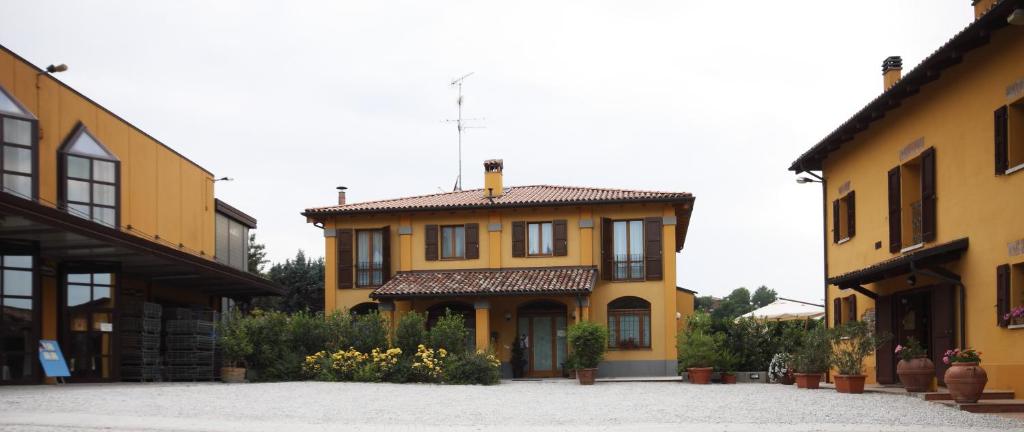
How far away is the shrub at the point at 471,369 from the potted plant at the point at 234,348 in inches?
187

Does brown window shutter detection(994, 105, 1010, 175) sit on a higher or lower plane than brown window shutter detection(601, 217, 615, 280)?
higher

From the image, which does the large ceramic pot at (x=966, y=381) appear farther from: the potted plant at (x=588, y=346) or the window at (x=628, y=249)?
the window at (x=628, y=249)

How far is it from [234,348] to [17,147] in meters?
6.57

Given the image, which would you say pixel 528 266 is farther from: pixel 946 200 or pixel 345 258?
pixel 946 200

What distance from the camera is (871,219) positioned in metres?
21.4

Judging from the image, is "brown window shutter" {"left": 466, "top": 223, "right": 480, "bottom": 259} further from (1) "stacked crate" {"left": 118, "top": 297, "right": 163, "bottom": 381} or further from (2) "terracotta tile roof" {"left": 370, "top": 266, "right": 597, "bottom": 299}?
(1) "stacked crate" {"left": 118, "top": 297, "right": 163, "bottom": 381}

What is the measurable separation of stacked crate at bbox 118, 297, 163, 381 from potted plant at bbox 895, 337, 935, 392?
52.4 feet

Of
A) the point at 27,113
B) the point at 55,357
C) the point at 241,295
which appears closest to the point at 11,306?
the point at 55,357

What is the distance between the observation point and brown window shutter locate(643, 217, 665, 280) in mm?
32062

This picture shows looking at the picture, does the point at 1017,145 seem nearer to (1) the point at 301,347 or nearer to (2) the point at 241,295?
(1) the point at 301,347

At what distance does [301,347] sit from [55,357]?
6.43m

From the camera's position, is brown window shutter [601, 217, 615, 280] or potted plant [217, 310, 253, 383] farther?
brown window shutter [601, 217, 615, 280]

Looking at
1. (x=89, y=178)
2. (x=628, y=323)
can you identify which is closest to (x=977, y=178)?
(x=628, y=323)

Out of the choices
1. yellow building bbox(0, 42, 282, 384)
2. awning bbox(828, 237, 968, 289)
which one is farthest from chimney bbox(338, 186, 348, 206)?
awning bbox(828, 237, 968, 289)
